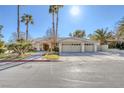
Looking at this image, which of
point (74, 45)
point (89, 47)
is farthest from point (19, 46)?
point (89, 47)

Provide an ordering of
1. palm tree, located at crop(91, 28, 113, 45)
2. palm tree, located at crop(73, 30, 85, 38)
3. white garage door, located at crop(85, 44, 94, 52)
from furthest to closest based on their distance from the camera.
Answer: palm tree, located at crop(73, 30, 85, 38), palm tree, located at crop(91, 28, 113, 45), white garage door, located at crop(85, 44, 94, 52)

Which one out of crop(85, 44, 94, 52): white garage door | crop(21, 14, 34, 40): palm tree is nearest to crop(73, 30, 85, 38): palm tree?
crop(21, 14, 34, 40): palm tree

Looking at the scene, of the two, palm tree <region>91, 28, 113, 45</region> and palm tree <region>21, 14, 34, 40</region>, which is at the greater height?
palm tree <region>21, 14, 34, 40</region>

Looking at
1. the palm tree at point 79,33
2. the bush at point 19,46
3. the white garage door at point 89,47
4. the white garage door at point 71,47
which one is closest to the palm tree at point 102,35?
the white garage door at point 89,47

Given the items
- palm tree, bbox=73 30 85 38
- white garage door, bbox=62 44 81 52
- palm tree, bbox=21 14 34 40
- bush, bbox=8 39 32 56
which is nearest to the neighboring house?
white garage door, bbox=62 44 81 52

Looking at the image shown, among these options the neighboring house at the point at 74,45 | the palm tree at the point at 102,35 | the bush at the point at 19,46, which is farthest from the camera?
the palm tree at the point at 102,35

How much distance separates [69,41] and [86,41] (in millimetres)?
3378

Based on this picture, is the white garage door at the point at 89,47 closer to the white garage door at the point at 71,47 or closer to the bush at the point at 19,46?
the white garage door at the point at 71,47

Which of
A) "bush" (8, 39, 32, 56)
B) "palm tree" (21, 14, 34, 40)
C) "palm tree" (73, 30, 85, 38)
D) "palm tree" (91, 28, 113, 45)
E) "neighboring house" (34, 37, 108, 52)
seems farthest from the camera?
"palm tree" (73, 30, 85, 38)

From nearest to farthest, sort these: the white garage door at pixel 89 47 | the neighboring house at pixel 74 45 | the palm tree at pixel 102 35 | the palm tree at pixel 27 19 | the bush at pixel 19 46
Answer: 1. the bush at pixel 19 46
2. the neighboring house at pixel 74 45
3. the white garage door at pixel 89 47
4. the palm tree at pixel 102 35
5. the palm tree at pixel 27 19

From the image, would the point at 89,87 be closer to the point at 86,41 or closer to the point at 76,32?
the point at 86,41

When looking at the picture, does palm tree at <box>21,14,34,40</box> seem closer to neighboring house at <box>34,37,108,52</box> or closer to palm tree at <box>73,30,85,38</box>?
neighboring house at <box>34,37,108,52</box>

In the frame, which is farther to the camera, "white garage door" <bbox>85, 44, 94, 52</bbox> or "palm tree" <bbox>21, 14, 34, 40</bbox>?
"palm tree" <bbox>21, 14, 34, 40</bbox>

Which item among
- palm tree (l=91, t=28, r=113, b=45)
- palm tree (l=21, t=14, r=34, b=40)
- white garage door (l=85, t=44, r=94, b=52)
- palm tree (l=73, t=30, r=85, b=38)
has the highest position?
palm tree (l=21, t=14, r=34, b=40)
